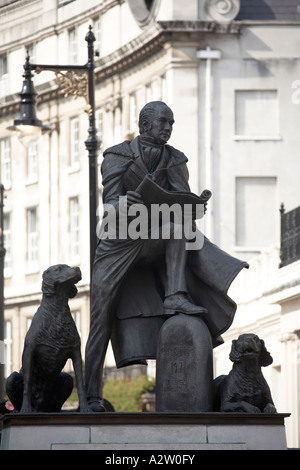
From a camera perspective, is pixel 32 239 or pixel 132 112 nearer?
pixel 132 112

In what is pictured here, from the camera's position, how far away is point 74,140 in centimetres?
7119

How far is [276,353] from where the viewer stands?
1628 inches

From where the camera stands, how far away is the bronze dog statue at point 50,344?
14445mm

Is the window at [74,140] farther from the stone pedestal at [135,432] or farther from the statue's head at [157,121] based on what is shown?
the stone pedestal at [135,432]

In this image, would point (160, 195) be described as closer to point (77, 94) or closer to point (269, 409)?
point (269, 409)

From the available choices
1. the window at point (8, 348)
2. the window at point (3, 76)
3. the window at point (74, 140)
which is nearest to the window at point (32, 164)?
the window at point (3, 76)

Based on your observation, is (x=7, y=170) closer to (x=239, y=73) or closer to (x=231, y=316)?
(x=239, y=73)

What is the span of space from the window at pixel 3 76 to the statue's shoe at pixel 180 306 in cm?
5988

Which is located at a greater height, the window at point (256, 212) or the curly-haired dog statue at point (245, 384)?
the window at point (256, 212)

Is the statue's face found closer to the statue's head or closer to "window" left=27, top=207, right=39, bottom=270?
the statue's head

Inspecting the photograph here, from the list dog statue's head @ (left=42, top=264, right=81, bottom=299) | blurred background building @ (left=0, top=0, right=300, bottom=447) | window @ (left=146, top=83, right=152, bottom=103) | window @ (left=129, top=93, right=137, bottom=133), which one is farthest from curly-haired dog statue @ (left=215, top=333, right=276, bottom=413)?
window @ (left=129, top=93, right=137, bottom=133)

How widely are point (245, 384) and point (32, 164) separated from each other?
198ft

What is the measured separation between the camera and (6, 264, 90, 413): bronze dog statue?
14445 mm

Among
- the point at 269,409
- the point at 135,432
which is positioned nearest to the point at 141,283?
the point at 269,409
